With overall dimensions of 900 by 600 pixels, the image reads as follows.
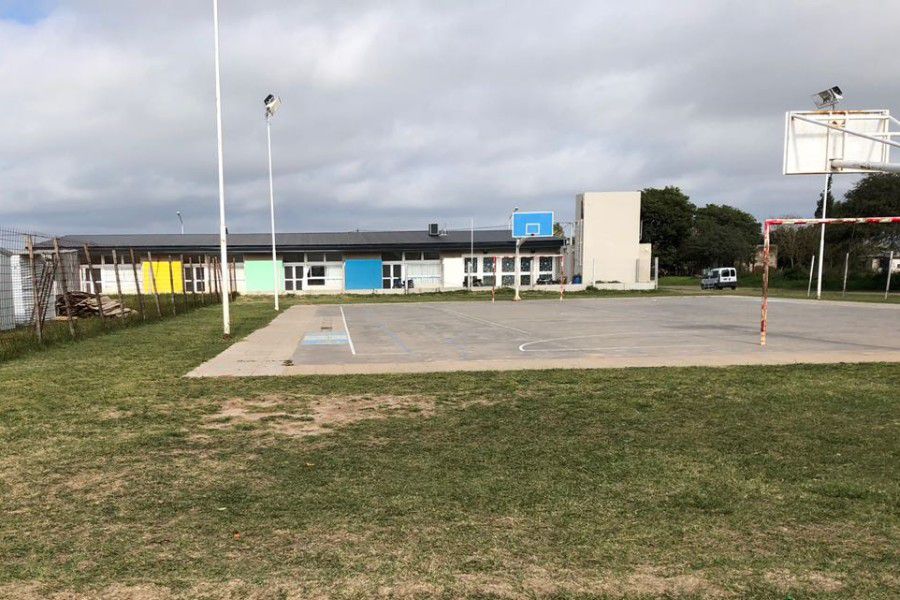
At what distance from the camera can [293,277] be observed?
180ft

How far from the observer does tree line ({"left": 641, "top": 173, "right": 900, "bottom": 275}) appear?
52562mm

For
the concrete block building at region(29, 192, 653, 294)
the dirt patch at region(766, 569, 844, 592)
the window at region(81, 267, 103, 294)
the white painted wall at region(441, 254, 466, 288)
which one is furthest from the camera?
the white painted wall at region(441, 254, 466, 288)

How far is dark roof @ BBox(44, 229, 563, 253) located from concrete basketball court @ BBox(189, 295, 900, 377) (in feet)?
104

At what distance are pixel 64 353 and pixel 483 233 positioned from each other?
49559 mm

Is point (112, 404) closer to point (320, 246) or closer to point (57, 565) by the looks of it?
point (57, 565)

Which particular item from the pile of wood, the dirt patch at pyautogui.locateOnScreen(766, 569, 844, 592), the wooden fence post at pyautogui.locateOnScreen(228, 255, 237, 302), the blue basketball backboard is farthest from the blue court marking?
the wooden fence post at pyautogui.locateOnScreen(228, 255, 237, 302)

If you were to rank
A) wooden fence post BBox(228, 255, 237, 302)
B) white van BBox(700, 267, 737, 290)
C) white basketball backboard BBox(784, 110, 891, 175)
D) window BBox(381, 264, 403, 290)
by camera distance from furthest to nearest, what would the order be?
white van BBox(700, 267, 737, 290), window BBox(381, 264, 403, 290), wooden fence post BBox(228, 255, 237, 302), white basketball backboard BBox(784, 110, 891, 175)

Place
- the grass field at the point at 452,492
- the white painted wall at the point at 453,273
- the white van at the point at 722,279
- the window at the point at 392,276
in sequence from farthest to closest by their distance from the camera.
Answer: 1. the white van at the point at 722,279
2. the window at the point at 392,276
3. the white painted wall at the point at 453,273
4. the grass field at the point at 452,492

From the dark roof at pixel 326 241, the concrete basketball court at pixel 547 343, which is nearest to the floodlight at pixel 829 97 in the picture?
the concrete basketball court at pixel 547 343

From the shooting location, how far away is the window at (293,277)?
2159 inches

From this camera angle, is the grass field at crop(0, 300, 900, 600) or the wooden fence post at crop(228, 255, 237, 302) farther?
the wooden fence post at crop(228, 255, 237, 302)

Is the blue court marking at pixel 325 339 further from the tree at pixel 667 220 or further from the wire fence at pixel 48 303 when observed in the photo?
the tree at pixel 667 220

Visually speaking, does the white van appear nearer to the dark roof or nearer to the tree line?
the tree line

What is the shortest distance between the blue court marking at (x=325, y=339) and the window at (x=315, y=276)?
124 feet
